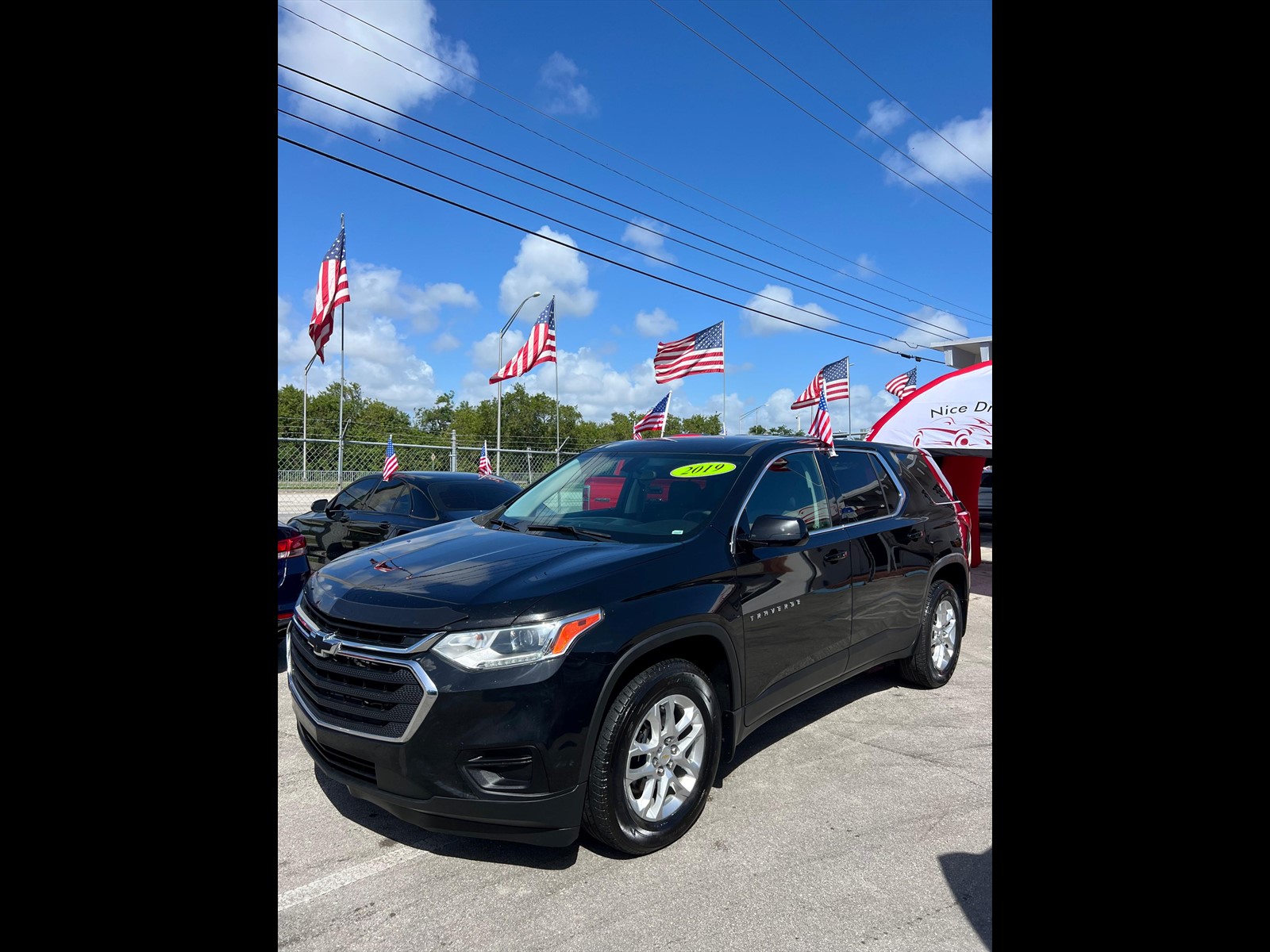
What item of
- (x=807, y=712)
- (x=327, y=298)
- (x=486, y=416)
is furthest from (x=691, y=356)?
(x=486, y=416)

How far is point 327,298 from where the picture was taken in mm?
14641

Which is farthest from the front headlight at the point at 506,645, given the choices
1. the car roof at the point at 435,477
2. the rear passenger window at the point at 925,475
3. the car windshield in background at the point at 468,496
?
the car roof at the point at 435,477

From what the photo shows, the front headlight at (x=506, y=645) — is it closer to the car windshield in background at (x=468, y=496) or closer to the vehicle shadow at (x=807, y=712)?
the vehicle shadow at (x=807, y=712)

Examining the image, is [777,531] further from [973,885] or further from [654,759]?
[973,885]

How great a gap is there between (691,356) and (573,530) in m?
15.9

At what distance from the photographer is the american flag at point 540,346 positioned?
20281mm

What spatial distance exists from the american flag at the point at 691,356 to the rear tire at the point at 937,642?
1348 cm

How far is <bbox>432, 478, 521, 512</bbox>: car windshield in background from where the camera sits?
8469 mm
